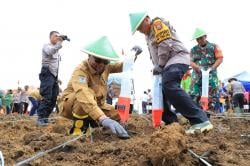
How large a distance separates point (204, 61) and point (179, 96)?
6.77 ft

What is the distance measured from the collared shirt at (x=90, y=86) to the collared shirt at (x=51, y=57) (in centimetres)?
176

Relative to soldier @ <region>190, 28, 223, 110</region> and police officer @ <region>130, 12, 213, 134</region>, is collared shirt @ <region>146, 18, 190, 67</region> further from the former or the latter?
soldier @ <region>190, 28, 223, 110</region>

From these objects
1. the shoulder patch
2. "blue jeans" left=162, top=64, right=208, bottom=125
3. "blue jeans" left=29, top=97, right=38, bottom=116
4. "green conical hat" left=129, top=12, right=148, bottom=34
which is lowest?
"blue jeans" left=162, top=64, right=208, bottom=125

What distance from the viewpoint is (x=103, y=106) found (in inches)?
178

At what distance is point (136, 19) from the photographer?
4.36 meters

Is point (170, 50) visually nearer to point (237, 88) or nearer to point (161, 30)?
point (161, 30)

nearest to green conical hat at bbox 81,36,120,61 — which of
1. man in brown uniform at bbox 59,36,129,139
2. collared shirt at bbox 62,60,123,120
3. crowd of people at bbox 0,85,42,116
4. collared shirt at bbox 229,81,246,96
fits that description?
man in brown uniform at bbox 59,36,129,139

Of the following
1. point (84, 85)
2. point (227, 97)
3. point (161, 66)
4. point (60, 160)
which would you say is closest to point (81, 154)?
point (60, 160)

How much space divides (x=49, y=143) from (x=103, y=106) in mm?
1176

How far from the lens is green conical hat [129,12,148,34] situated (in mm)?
4328

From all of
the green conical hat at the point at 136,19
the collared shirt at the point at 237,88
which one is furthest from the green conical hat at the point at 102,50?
the collared shirt at the point at 237,88

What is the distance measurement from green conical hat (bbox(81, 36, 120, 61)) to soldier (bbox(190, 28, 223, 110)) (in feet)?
7.37

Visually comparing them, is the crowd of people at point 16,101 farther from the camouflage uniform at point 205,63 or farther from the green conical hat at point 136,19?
the green conical hat at point 136,19

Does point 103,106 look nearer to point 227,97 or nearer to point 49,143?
point 49,143
